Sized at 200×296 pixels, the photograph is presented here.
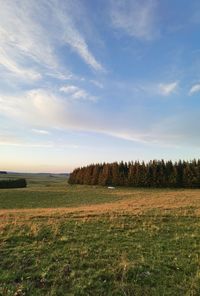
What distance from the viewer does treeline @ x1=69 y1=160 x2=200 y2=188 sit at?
80.1 m

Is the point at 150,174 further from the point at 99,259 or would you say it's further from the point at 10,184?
the point at 99,259

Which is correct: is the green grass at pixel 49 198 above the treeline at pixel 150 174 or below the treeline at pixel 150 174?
below

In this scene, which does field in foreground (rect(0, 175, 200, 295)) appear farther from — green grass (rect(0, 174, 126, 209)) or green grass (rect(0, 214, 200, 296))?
green grass (rect(0, 174, 126, 209))

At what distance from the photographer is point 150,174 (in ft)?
284

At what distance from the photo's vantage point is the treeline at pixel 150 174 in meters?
80.1

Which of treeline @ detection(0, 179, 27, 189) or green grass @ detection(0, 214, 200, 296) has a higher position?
treeline @ detection(0, 179, 27, 189)

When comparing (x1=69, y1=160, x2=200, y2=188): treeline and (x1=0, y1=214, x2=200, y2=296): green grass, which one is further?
(x1=69, y1=160, x2=200, y2=188): treeline

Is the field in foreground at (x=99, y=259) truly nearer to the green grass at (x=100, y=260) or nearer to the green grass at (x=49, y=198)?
the green grass at (x=100, y=260)

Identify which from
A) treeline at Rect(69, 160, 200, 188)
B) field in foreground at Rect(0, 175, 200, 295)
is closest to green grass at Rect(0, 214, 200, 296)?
field in foreground at Rect(0, 175, 200, 295)

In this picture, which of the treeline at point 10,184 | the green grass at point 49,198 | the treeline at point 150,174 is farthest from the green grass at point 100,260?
the treeline at point 10,184

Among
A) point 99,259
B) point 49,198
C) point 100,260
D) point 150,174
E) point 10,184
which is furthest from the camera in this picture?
point 10,184

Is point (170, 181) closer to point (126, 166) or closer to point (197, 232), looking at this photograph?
point (126, 166)

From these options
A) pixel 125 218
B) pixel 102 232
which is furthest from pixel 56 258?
pixel 125 218

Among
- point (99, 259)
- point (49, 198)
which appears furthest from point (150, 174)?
point (99, 259)
